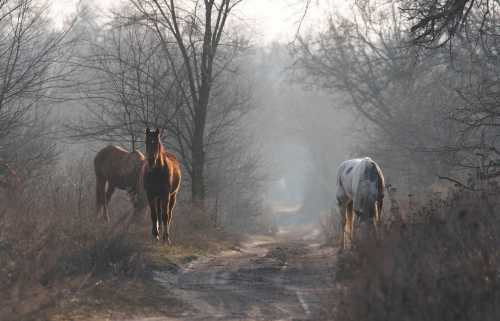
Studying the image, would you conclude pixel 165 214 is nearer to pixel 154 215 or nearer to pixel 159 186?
pixel 154 215

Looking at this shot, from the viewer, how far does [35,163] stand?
48.1 feet

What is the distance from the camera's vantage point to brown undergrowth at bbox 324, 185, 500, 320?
5.08 metres

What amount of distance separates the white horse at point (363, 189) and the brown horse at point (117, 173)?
16.1ft

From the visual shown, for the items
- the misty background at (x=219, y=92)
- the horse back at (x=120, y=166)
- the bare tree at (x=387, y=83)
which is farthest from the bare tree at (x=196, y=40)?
Result: the bare tree at (x=387, y=83)

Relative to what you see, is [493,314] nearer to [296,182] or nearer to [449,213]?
[449,213]

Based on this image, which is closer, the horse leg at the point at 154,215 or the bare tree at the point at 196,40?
the horse leg at the point at 154,215

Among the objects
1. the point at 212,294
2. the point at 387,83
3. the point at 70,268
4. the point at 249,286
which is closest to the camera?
the point at 70,268

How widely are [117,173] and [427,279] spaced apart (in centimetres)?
1027

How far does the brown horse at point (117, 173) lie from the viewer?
14.1 meters

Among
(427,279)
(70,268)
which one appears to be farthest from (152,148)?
(427,279)

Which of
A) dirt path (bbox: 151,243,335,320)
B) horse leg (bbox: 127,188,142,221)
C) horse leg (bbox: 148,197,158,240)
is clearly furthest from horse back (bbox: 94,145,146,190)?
dirt path (bbox: 151,243,335,320)

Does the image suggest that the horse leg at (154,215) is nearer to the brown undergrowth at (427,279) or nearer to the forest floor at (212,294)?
the forest floor at (212,294)

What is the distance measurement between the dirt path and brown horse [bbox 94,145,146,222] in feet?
10.3

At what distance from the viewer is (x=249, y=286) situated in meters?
8.47
